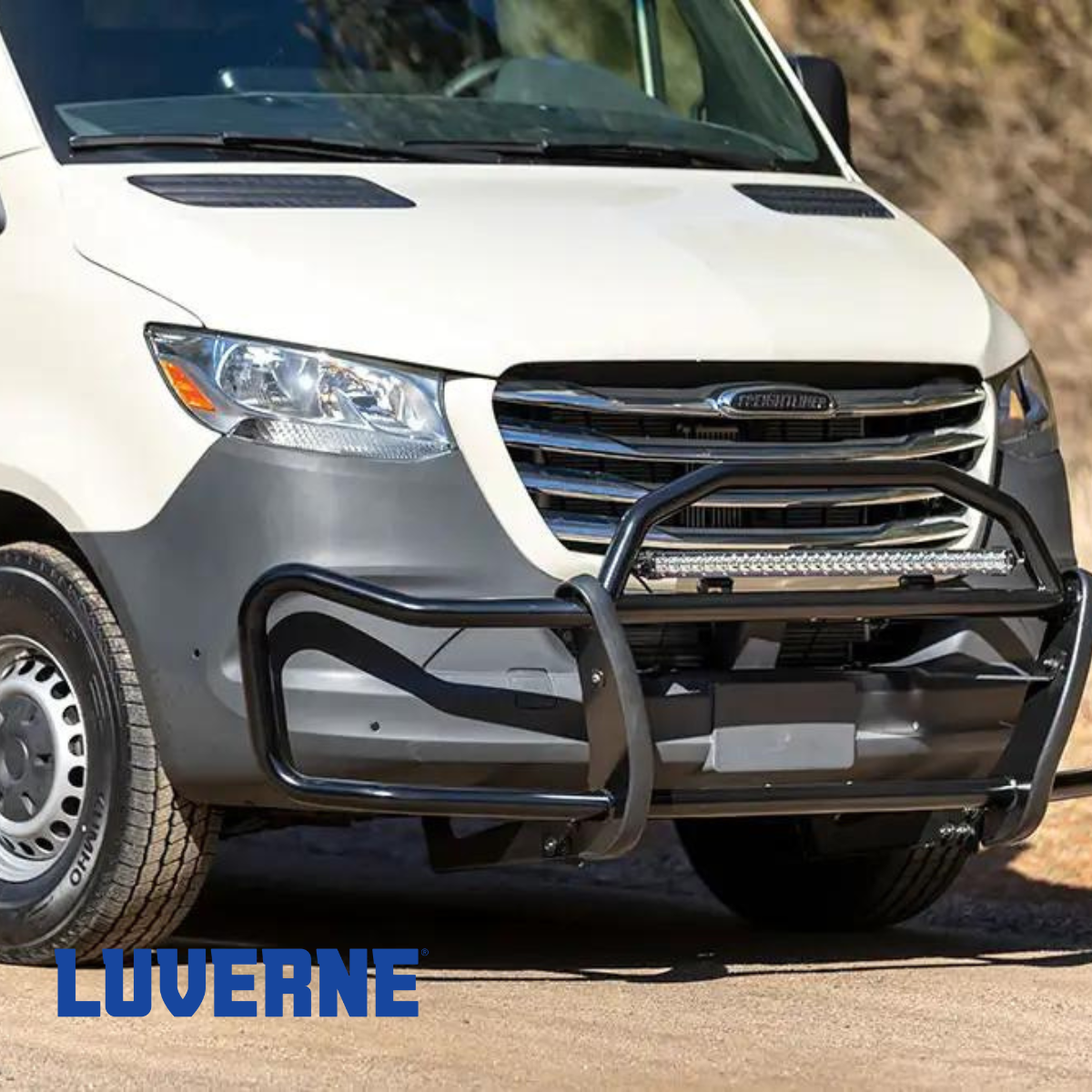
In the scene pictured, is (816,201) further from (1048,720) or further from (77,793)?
(77,793)

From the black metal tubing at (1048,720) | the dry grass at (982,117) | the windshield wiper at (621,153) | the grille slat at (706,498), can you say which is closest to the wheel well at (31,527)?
the grille slat at (706,498)

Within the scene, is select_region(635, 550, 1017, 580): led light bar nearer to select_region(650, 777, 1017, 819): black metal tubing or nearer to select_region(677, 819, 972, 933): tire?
select_region(650, 777, 1017, 819): black metal tubing

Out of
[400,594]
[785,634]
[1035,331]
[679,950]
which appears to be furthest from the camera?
[1035,331]

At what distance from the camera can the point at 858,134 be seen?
13164 millimetres

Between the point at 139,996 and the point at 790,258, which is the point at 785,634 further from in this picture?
the point at 139,996

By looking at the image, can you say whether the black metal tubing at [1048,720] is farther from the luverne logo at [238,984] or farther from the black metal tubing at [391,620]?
the luverne logo at [238,984]

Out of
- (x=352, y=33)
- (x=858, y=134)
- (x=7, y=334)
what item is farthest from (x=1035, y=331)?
(x=7, y=334)

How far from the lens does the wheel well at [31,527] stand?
6590 millimetres

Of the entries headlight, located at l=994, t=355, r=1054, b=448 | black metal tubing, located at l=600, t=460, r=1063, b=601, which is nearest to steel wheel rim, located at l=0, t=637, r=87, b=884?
black metal tubing, located at l=600, t=460, r=1063, b=601

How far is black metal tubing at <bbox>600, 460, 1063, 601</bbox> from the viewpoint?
6070mm

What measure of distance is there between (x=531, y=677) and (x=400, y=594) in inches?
12.6

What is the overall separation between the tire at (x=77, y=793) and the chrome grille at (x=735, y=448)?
0.92 meters

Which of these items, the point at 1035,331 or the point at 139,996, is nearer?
the point at 139,996

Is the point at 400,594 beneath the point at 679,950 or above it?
above
